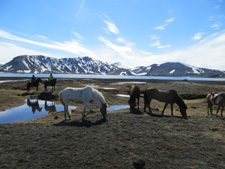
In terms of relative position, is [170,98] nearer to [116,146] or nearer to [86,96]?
[86,96]

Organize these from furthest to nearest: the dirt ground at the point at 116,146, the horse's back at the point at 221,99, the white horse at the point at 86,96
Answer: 1. the horse's back at the point at 221,99
2. the white horse at the point at 86,96
3. the dirt ground at the point at 116,146

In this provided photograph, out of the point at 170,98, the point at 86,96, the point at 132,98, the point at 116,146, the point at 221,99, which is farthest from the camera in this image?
the point at 132,98

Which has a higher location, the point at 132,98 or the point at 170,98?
the point at 170,98

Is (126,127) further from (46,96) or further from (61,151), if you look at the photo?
(46,96)

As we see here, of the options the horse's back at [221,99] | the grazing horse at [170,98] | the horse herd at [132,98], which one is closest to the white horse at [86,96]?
the horse herd at [132,98]

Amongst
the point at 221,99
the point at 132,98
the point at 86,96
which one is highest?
the point at 86,96

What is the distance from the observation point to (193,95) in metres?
28.5

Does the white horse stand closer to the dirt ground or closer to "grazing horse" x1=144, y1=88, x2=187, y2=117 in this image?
the dirt ground

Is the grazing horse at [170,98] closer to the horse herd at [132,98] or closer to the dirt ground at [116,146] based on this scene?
the horse herd at [132,98]

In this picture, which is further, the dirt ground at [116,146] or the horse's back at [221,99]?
the horse's back at [221,99]

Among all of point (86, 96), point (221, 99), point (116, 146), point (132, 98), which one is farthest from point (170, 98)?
point (116, 146)

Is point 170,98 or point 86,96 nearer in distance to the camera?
point 86,96

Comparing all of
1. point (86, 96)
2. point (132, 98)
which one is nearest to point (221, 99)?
point (132, 98)

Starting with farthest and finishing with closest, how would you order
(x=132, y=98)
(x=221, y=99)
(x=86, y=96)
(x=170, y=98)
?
(x=132, y=98), (x=221, y=99), (x=170, y=98), (x=86, y=96)
